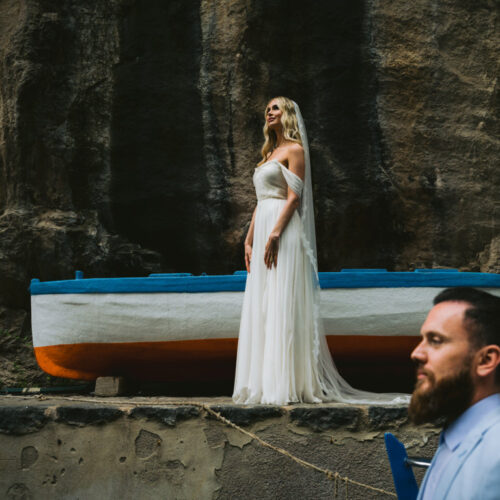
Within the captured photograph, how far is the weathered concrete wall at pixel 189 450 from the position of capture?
3539 mm

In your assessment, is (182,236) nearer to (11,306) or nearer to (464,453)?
(11,306)

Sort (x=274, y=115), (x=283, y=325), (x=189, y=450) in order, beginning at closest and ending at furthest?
(x=189, y=450), (x=283, y=325), (x=274, y=115)

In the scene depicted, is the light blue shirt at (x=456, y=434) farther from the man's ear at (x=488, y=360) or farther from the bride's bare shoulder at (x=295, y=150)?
the bride's bare shoulder at (x=295, y=150)

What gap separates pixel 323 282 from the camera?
4969 millimetres

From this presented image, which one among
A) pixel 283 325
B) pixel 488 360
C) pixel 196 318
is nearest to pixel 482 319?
pixel 488 360

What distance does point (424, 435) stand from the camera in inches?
140

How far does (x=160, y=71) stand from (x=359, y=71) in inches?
83.8

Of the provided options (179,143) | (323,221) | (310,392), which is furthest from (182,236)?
(310,392)

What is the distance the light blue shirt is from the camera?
4.51ft

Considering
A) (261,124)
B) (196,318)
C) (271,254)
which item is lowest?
(196,318)

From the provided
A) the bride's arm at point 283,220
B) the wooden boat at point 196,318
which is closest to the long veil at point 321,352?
the bride's arm at point 283,220

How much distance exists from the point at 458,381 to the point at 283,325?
9.26ft

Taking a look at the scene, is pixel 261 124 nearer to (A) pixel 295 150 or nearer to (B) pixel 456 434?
(A) pixel 295 150

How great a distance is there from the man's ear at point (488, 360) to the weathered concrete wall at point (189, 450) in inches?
89.4
